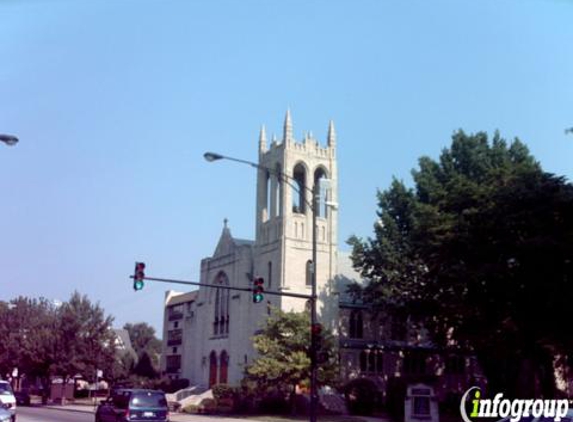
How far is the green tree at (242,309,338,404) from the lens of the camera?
157 feet

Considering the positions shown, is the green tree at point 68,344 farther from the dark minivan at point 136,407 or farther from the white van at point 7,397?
the dark minivan at point 136,407

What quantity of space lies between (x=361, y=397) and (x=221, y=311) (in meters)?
20.4

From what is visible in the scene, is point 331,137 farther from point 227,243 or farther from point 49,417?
point 49,417

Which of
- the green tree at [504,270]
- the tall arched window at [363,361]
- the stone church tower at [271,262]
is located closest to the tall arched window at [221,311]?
the stone church tower at [271,262]

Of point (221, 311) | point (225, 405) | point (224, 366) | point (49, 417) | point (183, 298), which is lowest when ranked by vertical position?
point (49, 417)

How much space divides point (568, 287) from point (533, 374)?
26.0ft

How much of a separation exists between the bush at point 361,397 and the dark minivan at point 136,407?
23.9 meters

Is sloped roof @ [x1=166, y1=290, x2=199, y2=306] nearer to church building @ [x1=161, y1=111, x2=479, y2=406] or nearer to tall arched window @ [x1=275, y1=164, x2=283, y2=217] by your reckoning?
church building @ [x1=161, y1=111, x2=479, y2=406]

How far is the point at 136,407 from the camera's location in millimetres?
28656

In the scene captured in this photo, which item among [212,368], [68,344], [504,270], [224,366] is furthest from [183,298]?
[504,270]

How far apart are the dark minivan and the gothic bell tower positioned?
29.0 m

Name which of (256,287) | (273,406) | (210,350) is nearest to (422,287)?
(273,406)

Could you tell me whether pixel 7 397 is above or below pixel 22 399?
above

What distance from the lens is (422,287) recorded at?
4797 centimetres
